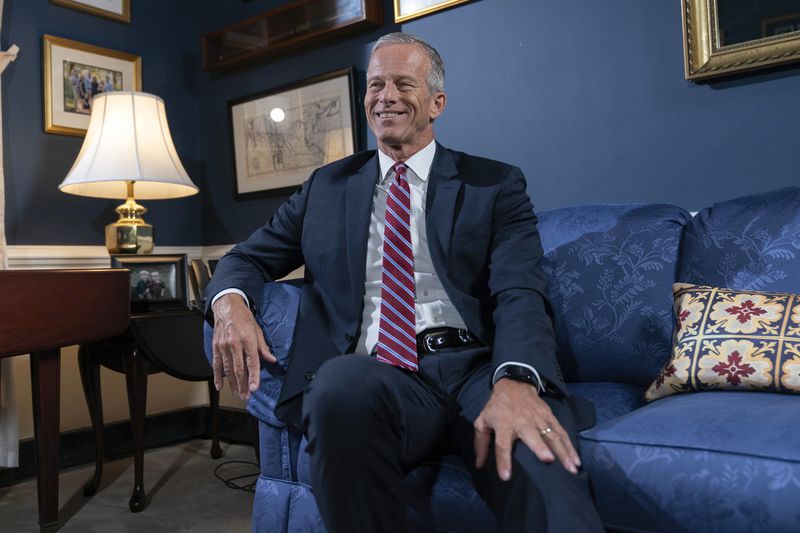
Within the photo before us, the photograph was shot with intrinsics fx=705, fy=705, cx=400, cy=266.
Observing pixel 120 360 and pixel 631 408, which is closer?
pixel 631 408

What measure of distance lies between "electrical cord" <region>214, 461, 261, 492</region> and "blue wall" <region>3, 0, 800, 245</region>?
1.08 meters

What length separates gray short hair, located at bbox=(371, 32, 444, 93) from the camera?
1.70 m

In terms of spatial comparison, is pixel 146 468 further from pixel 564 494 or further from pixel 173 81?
pixel 564 494

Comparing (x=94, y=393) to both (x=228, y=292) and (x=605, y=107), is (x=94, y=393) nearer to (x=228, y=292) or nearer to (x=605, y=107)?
(x=228, y=292)

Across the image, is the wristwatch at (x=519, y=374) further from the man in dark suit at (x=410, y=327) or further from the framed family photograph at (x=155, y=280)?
the framed family photograph at (x=155, y=280)

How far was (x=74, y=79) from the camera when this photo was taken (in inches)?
122

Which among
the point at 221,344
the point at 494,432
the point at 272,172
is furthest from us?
the point at 272,172

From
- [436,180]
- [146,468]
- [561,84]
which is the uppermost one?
[561,84]

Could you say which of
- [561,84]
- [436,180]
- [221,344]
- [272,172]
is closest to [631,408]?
[436,180]

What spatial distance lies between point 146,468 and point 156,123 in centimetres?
141

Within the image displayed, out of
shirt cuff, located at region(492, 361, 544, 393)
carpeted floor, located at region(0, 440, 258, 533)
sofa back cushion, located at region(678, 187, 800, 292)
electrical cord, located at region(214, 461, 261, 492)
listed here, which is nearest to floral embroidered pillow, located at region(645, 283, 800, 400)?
sofa back cushion, located at region(678, 187, 800, 292)

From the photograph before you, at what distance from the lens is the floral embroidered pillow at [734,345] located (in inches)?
55.2

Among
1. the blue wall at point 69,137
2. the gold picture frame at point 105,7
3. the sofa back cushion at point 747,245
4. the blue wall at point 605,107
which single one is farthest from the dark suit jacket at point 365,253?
the gold picture frame at point 105,7

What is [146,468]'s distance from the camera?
2.91 m
